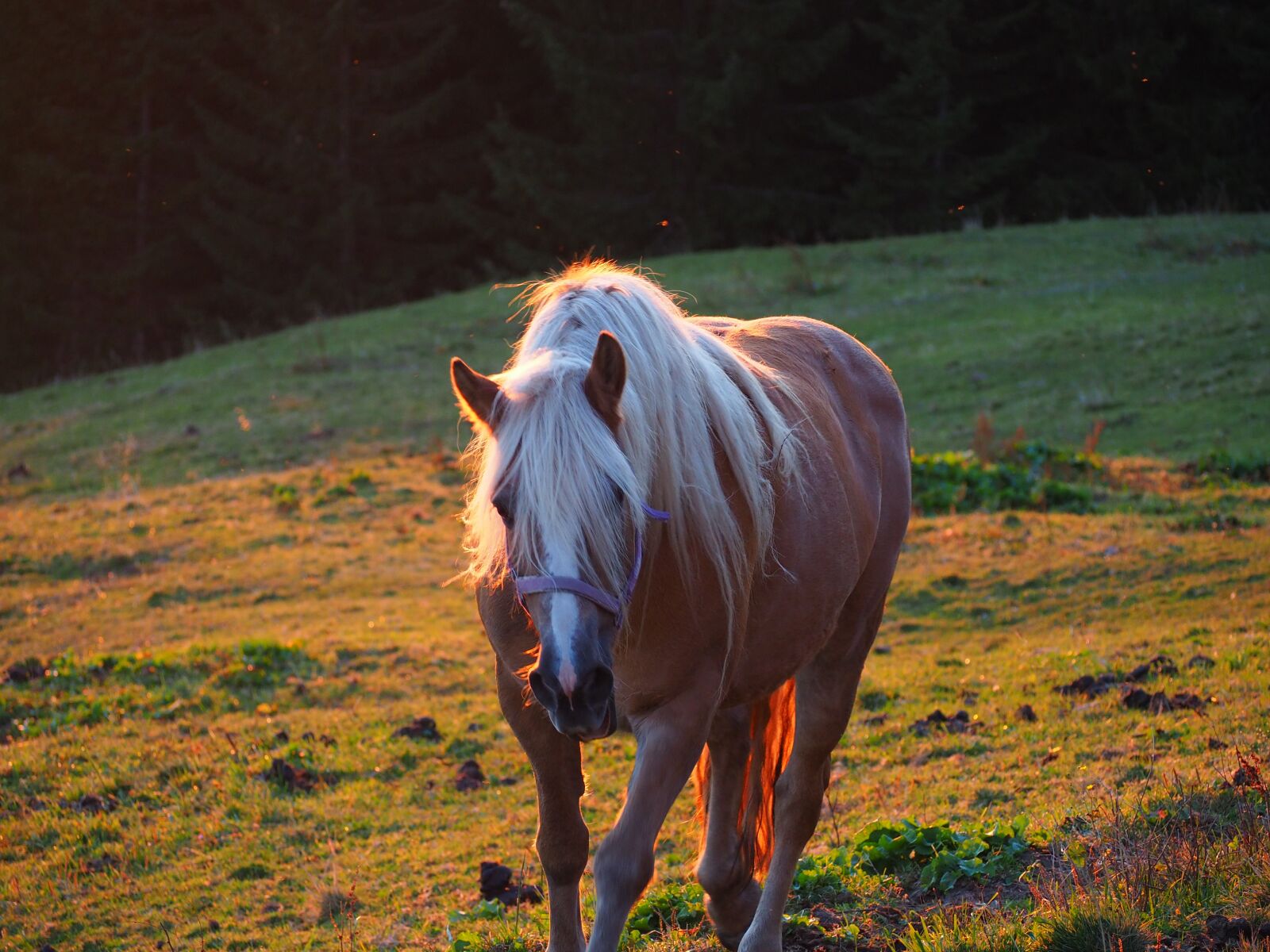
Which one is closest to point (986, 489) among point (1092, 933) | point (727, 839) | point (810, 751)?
point (810, 751)

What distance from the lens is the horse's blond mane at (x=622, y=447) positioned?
2852mm

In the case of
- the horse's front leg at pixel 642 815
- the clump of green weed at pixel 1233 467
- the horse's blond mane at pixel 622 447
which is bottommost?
the clump of green weed at pixel 1233 467

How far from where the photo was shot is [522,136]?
31.5 m

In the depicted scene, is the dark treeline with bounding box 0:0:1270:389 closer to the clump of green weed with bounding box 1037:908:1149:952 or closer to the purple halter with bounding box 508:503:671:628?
the clump of green weed with bounding box 1037:908:1149:952

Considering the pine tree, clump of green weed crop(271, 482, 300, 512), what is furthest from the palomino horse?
the pine tree

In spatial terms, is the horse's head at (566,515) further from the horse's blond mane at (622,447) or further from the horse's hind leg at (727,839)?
the horse's hind leg at (727,839)

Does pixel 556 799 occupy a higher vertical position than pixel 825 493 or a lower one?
lower

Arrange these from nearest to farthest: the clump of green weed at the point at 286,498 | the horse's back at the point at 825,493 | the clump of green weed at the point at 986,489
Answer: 1. the horse's back at the point at 825,493
2. the clump of green weed at the point at 986,489
3. the clump of green weed at the point at 286,498

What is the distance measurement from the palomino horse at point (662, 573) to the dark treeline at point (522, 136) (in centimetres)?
2399

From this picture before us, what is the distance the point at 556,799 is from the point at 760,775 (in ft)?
3.79

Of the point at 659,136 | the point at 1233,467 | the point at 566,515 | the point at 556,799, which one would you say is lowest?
the point at 1233,467

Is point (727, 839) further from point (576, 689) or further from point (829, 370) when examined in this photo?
point (829, 370)

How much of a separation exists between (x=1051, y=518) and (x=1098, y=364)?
617 cm

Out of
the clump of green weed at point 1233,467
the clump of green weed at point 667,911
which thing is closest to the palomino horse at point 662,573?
the clump of green weed at point 667,911
